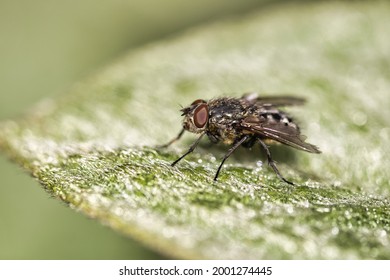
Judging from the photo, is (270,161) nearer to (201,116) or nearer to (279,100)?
(201,116)

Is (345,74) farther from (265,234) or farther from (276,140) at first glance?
(265,234)

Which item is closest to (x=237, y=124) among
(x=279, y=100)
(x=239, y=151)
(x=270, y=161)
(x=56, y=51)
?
(x=239, y=151)

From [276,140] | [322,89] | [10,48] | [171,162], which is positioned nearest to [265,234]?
[171,162]

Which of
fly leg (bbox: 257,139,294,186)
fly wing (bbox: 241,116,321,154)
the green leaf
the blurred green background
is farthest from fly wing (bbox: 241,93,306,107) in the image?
Result: the blurred green background

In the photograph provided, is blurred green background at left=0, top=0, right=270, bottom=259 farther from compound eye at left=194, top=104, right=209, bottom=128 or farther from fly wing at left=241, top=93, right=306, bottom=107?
fly wing at left=241, top=93, right=306, bottom=107

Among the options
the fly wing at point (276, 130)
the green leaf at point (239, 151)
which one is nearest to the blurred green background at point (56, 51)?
the green leaf at point (239, 151)
